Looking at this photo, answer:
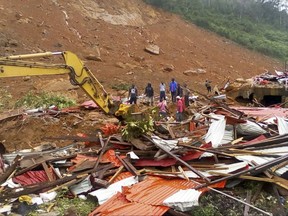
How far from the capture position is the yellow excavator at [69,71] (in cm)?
925

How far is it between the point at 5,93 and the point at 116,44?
12.2 m

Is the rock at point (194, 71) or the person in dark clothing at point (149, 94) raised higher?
the person in dark clothing at point (149, 94)

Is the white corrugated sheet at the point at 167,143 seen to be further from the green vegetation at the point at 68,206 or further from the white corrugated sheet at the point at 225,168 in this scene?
the green vegetation at the point at 68,206

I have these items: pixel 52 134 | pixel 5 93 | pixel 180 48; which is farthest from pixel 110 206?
pixel 180 48

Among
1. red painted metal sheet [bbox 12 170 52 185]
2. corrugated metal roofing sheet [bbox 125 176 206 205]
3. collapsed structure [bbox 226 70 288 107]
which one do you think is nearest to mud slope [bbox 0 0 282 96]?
collapsed structure [bbox 226 70 288 107]

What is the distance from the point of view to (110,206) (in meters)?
6.60

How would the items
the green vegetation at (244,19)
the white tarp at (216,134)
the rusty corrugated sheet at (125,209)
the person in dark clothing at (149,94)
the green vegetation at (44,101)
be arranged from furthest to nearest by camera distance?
the green vegetation at (244,19) < the person in dark clothing at (149,94) < the green vegetation at (44,101) < the white tarp at (216,134) < the rusty corrugated sheet at (125,209)

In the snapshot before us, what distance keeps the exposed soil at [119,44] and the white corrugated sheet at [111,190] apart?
37.5 feet

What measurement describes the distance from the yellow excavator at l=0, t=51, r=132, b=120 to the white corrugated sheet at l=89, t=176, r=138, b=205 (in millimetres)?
3641

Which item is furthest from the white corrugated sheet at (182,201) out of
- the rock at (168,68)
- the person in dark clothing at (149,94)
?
the rock at (168,68)

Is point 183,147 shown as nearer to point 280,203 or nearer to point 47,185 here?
point 280,203

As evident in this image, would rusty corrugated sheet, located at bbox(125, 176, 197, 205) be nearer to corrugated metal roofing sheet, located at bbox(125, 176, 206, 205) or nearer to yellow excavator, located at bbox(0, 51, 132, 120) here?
corrugated metal roofing sheet, located at bbox(125, 176, 206, 205)

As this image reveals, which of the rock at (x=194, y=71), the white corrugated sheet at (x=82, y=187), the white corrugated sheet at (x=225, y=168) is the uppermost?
the white corrugated sheet at (x=225, y=168)

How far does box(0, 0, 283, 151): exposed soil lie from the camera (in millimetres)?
24219
